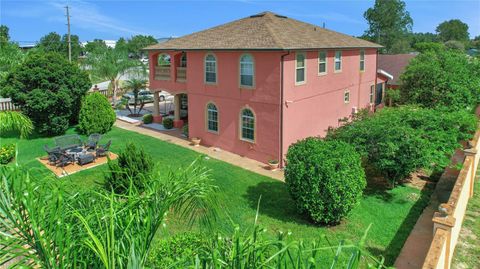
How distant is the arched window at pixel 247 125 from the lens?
19844 millimetres

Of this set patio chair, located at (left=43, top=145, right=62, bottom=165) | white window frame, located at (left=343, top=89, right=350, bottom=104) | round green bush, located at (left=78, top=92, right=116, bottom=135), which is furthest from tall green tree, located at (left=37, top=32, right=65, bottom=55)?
white window frame, located at (left=343, top=89, right=350, bottom=104)

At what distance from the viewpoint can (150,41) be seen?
12938 centimetres

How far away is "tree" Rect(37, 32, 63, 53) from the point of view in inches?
3705

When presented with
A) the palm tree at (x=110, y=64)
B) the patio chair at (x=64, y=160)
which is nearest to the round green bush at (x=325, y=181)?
the patio chair at (x=64, y=160)

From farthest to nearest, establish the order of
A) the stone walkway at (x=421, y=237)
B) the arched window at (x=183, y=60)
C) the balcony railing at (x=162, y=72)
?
the balcony railing at (x=162, y=72) → the arched window at (x=183, y=60) → the stone walkway at (x=421, y=237)

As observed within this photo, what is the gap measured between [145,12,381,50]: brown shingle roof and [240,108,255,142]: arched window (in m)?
3.46

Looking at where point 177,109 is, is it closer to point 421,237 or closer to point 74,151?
point 74,151

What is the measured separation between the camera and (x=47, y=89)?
22.2 metres

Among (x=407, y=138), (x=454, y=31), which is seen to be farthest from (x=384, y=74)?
(x=454, y=31)

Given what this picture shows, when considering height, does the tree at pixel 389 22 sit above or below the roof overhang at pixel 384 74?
above

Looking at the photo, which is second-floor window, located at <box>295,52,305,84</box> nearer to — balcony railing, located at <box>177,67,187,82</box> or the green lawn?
the green lawn

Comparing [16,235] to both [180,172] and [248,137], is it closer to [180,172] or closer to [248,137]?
[180,172]

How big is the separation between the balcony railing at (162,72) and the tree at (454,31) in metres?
129

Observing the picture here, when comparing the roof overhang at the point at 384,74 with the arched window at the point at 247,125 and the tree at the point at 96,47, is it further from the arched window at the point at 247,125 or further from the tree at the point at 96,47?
the tree at the point at 96,47
